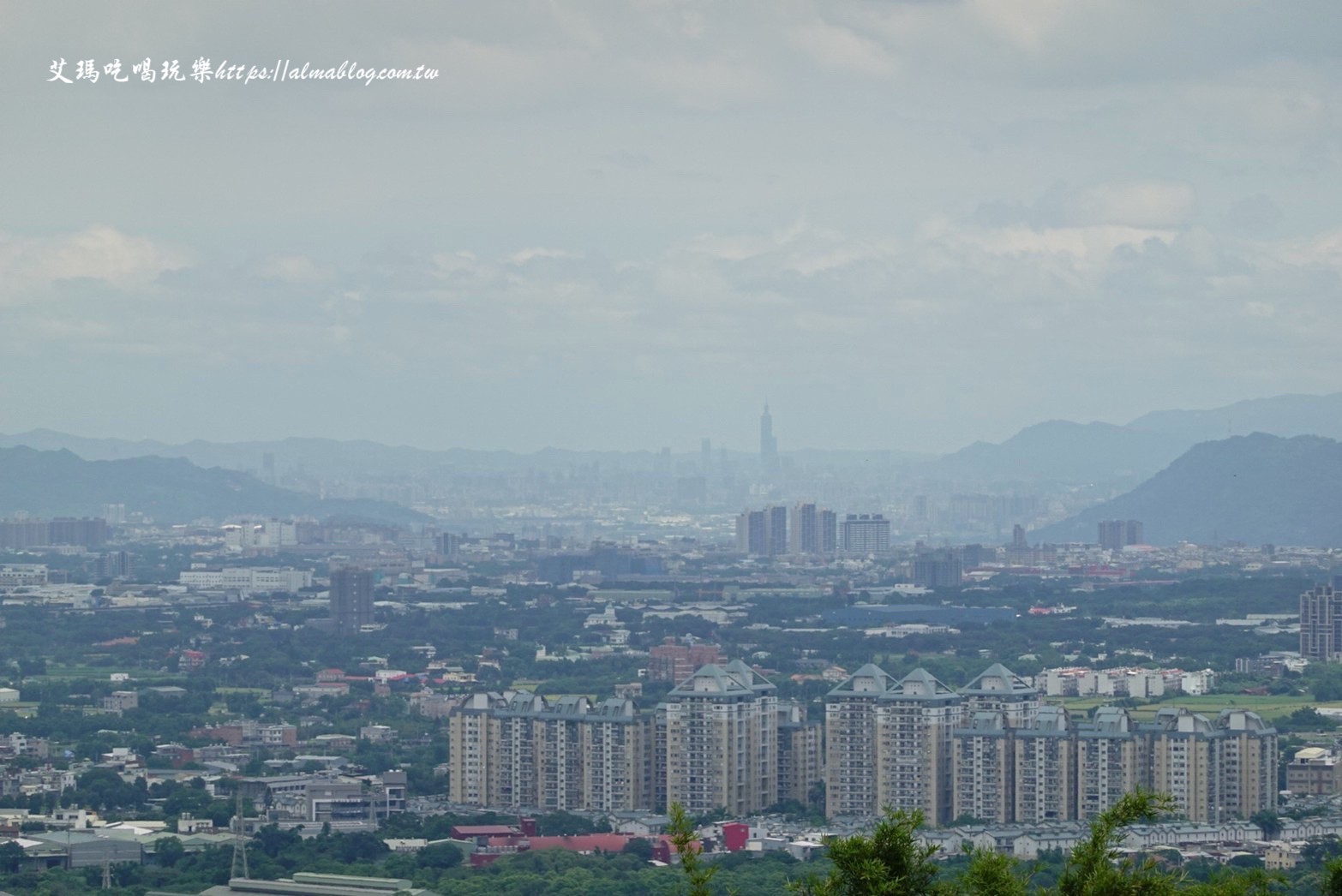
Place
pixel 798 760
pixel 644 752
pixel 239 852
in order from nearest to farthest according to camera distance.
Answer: pixel 239 852 → pixel 644 752 → pixel 798 760

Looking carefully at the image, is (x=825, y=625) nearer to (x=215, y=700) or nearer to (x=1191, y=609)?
(x=1191, y=609)

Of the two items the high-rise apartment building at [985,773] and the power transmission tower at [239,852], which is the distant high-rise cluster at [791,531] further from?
the power transmission tower at [239,852]

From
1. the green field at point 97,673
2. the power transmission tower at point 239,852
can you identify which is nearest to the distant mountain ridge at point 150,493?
the green field at point 97,673

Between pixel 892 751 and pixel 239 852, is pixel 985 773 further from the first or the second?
pixel 239 852

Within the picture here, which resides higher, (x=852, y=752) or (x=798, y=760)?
(x=852, y=752)

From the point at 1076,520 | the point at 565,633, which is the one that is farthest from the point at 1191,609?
the point at 1076,520

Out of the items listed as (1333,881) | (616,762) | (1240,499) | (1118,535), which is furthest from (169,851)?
(1240,499)

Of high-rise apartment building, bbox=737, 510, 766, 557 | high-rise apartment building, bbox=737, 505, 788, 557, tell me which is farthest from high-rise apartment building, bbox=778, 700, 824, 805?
high-rise apartment building, bbox=737, 510, 766, 557
